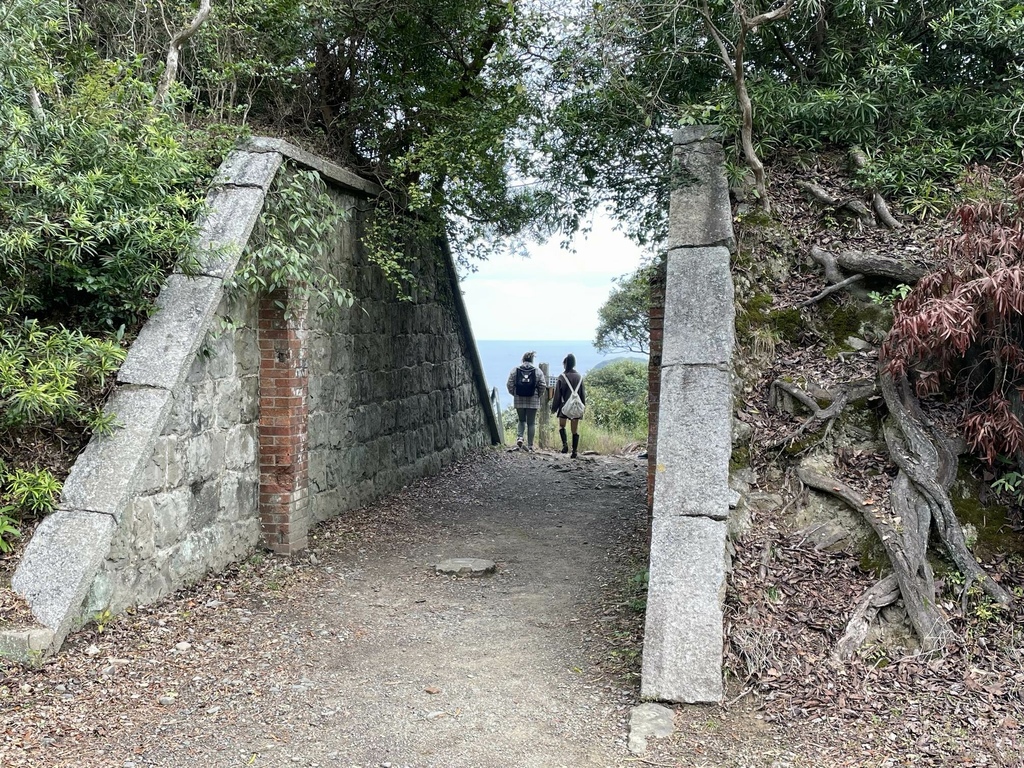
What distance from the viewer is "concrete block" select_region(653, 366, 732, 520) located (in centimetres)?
436

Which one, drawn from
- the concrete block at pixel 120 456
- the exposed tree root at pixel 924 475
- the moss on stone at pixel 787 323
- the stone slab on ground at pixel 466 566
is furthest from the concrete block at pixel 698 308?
the concrete block at pixel 120 456

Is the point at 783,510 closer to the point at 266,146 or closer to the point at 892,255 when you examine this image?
the point at 892,255

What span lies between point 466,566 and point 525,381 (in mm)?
6691

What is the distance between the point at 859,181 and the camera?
6109 millimetres

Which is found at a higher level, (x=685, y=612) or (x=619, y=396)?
(x=619, y=396)

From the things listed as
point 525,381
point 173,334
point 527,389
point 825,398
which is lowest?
point 527,389

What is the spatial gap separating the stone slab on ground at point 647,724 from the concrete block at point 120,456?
2889mm

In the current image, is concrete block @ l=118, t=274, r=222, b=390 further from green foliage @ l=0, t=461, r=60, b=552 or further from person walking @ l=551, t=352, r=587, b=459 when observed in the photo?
person walking @ l=551, t=352, r=587, b=459

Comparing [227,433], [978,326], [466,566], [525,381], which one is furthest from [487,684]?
[525,381]

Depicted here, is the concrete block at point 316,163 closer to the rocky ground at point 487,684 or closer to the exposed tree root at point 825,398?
the rocky ground at point 487,684

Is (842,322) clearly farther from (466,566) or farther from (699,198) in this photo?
(466,566)

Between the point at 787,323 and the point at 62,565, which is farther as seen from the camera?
the point at 787,323

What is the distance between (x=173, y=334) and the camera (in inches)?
193

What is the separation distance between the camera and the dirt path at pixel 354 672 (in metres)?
3.49
